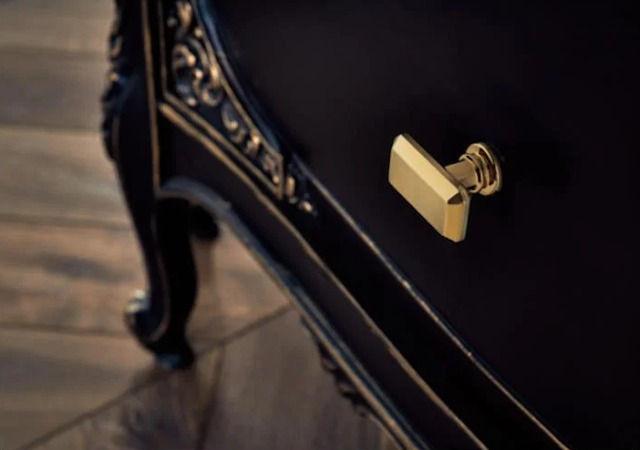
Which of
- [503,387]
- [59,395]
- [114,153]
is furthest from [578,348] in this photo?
[59,395]

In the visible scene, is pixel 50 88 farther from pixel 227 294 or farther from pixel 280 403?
pixel 280 403

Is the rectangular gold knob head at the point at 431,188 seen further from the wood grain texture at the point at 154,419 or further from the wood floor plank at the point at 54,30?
the wood floor plank at the point at 54,30

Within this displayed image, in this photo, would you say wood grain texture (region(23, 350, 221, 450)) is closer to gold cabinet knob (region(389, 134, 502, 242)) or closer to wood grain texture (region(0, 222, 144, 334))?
wood grain texture (region(0, 222, 144, 334))

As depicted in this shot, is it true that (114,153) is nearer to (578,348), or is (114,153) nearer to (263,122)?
(263,122)

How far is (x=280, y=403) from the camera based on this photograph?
0.84m

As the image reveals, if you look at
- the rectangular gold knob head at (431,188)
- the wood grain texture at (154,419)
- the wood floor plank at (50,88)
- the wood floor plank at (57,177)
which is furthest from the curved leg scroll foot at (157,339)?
the rectangular gold knob head at (431,188)

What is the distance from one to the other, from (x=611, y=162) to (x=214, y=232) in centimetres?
75

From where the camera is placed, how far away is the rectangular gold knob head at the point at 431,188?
332 millimetres

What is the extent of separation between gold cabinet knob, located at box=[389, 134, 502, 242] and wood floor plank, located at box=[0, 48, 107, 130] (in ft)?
2.87

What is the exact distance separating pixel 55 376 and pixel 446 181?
0.64 meters

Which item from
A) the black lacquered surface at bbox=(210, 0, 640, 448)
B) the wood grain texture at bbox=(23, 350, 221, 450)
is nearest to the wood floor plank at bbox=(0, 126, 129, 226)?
the wood grain texture at bbox=(23, 350, 221, 450)

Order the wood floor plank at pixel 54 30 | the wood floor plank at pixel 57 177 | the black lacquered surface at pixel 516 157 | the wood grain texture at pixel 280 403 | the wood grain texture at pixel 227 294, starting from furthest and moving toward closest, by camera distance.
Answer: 1. the wood floor plank at pixel 54 30
2. the wood floor plank at pixel 57 177
3. the wood grain texture at pixel 227 294
4. the wood grain texture at pixel 280 403
5. the black lacquered surface at pixel 516 157

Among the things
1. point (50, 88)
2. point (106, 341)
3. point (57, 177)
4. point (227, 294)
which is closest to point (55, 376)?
point (106, 341)

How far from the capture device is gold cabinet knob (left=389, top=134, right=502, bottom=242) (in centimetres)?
33
